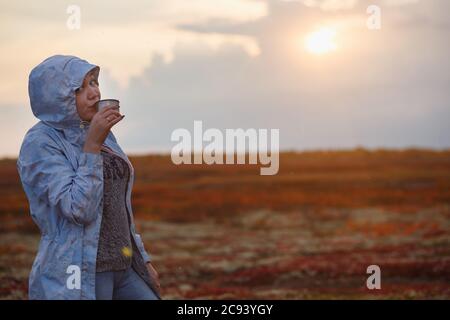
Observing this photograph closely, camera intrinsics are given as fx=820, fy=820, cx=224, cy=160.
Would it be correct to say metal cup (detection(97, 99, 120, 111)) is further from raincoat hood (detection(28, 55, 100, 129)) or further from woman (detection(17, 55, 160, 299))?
raincoat hood (detection(28, 55, 100, 129))

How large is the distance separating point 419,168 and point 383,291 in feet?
193

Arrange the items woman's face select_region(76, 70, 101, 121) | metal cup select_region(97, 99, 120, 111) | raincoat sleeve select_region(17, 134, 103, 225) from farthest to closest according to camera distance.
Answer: woman's face select_region(76, 70, 101, 121)
metal cup select_region(97, 99, 120, 111)
raincoat sleeve select_region(17, 134, 103, 225)

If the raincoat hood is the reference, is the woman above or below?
below

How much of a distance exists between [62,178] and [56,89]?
1.73ft

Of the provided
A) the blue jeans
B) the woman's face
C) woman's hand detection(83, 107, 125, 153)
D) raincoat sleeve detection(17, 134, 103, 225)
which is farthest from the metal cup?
the blue jeans

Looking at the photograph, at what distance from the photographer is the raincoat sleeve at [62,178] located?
4.36 meters

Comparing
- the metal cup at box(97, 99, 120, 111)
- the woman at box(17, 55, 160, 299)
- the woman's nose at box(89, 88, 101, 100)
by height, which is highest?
the woman's nose at box(89, 88, 101, 100)

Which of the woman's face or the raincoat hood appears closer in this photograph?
the raincoat hood

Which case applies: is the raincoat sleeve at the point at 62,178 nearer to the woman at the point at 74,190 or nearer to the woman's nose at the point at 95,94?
the woman at the point at 74,190

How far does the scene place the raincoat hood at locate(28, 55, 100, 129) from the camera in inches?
181

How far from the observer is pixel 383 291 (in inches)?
647

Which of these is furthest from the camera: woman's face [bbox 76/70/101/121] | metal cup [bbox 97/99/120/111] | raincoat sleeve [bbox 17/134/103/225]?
woman's face [bbox 76/70/101/121]

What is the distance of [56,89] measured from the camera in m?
4.59
